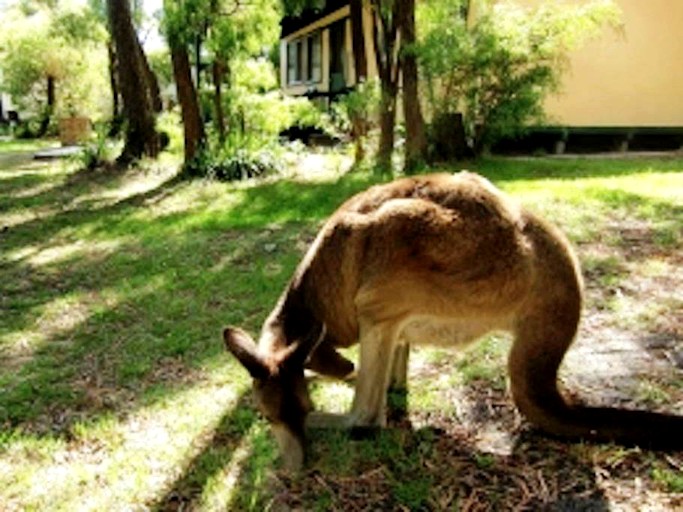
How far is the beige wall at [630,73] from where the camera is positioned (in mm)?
12859

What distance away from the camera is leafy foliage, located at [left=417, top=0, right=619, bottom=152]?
990 cm

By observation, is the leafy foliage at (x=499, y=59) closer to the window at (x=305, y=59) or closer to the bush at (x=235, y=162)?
the bush at (x=235, y=162)

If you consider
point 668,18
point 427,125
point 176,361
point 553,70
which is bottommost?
point 176,361

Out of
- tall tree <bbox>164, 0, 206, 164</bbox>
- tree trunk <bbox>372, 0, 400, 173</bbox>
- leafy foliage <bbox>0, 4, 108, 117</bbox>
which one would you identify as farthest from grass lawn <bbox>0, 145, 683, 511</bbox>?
leafy foliage <bbox>0, 4, 108, 117</bbox>

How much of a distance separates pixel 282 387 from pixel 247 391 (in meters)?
0.99

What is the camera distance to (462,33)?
10016 millimetres

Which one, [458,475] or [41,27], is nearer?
[458,475]

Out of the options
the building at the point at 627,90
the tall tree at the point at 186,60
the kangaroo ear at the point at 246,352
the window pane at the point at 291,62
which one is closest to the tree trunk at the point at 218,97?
the tall tree at the point at 186,60

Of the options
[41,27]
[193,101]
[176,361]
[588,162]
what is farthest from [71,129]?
[176,361]

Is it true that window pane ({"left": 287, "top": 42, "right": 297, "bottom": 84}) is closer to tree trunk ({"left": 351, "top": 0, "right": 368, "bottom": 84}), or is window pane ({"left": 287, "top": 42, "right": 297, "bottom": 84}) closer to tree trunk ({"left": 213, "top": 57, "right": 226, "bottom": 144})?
tree trunk ({"left": 351, "top": 0, "right": 368, "bottom": 84})

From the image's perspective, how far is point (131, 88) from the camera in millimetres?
12547

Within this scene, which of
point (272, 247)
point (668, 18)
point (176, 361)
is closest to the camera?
point (176, 361)

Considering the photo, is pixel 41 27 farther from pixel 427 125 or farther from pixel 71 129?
pixel 427 125

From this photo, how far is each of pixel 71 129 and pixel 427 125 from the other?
16.0 meters
